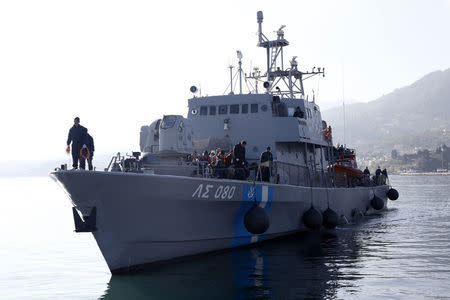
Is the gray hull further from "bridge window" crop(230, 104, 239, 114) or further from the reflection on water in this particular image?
"bridge window" crop(230, 104, 239, 114)

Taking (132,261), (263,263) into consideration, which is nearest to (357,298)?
(263,263)

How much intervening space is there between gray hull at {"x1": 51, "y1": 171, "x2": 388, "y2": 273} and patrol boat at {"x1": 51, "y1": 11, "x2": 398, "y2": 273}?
0.8 inches

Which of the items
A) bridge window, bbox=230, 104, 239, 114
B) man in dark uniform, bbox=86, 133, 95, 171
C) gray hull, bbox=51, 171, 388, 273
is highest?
bridge window, bbox=230, 104, 239, 114

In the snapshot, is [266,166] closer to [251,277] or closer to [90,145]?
[251,277]

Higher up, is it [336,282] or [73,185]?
[73,185]

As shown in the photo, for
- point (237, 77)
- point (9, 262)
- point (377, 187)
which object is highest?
point (237, 77)

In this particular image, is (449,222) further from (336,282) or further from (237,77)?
(336,282)

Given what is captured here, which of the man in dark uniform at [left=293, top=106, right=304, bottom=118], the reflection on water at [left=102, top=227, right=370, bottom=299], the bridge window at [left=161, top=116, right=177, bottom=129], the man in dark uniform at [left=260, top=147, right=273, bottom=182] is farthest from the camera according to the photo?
the man in dark uniform at [left=293, top=106, right=304, bottom=118]

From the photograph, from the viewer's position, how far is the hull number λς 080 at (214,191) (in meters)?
11.6

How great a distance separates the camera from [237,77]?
19.4m

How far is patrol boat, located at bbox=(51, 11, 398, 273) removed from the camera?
10586 millimetres

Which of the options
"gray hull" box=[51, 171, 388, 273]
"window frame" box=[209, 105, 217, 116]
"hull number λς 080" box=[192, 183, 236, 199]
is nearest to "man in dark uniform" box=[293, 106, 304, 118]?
"window frame" box=[209, 105, 217, 116]

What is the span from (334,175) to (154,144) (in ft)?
27.7

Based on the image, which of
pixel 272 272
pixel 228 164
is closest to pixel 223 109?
pixel 228 164
